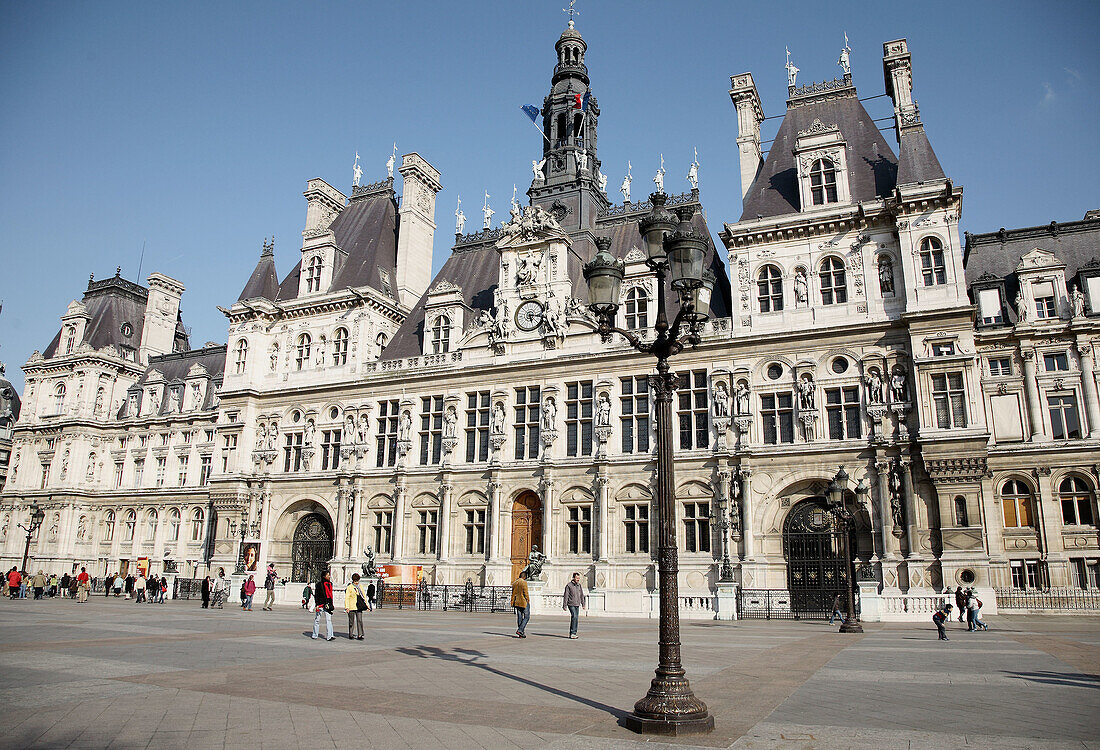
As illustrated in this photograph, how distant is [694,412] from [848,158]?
1418cm

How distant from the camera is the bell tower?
4447cm

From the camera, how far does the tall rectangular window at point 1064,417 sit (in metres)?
34.6

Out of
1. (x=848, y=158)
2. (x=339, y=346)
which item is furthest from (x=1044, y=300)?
(x=339, y=346)

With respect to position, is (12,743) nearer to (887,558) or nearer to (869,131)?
(887,558)

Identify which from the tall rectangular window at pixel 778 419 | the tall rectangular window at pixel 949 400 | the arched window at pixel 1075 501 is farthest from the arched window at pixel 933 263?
the arched window at pixel 1075 501

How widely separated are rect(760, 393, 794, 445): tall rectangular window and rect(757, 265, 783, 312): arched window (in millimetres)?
4126

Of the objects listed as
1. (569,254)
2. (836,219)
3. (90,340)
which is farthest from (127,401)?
(836,219)

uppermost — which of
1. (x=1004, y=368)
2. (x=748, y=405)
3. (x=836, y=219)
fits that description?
(x=836, y=219)

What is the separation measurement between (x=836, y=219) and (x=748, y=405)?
9.02m

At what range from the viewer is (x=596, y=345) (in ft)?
120

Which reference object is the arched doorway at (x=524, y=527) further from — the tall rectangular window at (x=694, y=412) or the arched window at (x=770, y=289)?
the arched window at (x=770, y=289)

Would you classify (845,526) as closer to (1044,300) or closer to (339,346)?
(1044,300)

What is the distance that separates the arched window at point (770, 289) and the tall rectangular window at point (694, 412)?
409 cm

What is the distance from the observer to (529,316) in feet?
126
